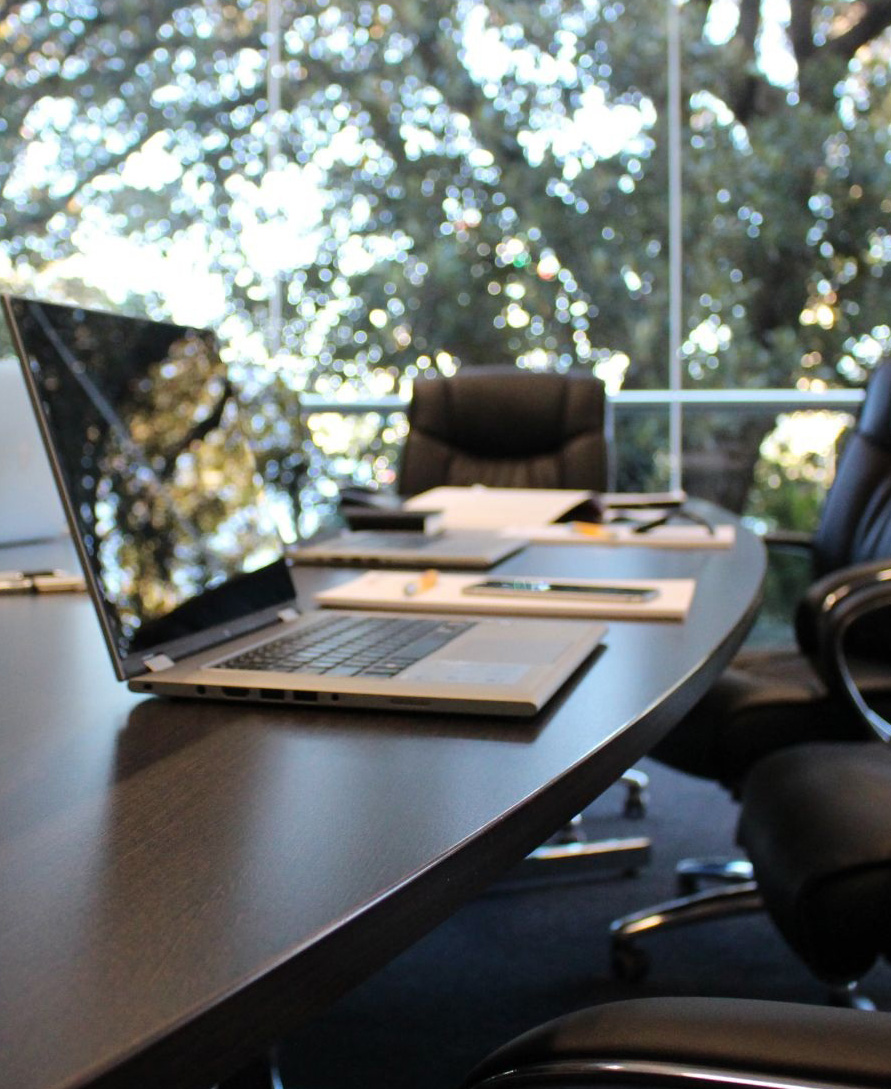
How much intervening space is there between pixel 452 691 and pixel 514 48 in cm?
443

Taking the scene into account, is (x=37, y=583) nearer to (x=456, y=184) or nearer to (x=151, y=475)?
(x=151, y=475)

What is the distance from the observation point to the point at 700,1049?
0.49 meters

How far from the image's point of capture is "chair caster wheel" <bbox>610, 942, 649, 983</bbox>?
2.04 meters

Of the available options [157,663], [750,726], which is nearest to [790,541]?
[750,726]

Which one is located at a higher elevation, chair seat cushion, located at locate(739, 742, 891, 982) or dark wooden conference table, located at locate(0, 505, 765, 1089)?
dark wooden conference table, located at locate(0, 505, 765, 1089)

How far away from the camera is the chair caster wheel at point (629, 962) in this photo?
6.68 ft

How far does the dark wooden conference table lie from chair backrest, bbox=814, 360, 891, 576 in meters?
1.38

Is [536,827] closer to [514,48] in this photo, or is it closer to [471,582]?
[471,582]

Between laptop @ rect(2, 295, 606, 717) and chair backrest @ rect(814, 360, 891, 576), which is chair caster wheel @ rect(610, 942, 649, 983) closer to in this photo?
chair backrest @ rect(814, 360, 891, 576)

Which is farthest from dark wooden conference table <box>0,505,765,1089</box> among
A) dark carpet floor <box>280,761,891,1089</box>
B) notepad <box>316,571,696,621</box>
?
dark carpet floor <box>280,761,891,1089</box>

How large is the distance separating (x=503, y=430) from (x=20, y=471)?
1.47 m

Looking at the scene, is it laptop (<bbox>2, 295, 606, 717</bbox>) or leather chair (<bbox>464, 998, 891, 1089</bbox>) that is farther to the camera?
laptop (<bbox>2, 295, 606, 717</bbox>)

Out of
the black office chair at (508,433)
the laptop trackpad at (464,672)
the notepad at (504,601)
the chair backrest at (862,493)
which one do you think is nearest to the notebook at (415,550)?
the notepad at (504,601)

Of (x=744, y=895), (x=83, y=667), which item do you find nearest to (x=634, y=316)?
(x=744, y=895)
